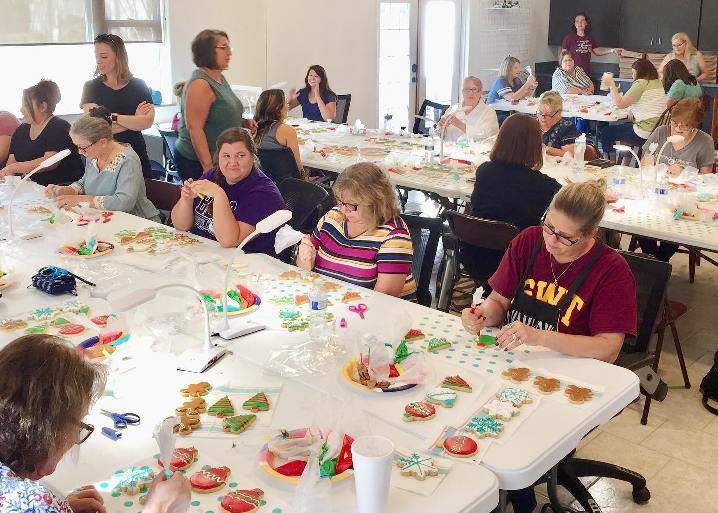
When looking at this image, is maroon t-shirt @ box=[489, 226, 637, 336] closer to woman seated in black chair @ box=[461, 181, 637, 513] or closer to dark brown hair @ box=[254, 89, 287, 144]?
woman seated in black chair @ box=[461, 181, 637, 513]

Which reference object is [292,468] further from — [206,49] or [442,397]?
[206,49]

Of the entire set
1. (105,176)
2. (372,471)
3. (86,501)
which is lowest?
(86,501)

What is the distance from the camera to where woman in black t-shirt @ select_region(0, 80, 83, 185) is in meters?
4.84

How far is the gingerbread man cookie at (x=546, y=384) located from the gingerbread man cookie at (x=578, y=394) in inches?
1.2

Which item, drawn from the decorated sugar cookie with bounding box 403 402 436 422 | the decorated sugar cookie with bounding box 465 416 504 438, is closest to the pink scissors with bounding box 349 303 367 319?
the decorated sugar cookie with bounding box 403 402 436 422

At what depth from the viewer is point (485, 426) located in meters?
2.00

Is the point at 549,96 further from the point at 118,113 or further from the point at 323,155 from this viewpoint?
the point at 118,113

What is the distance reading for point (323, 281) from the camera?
305 centimetres

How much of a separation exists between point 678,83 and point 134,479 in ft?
20.0

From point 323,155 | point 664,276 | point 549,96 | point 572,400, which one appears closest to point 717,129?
point 549,96

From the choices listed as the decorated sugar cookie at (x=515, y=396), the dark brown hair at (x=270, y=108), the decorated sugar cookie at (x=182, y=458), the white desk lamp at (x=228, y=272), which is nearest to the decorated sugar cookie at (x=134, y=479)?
the decorated sugar cookie at (x=182, y=458)

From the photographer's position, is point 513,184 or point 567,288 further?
point 513,184

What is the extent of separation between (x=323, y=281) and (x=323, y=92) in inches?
181

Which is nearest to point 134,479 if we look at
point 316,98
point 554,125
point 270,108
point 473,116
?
point 270,108
